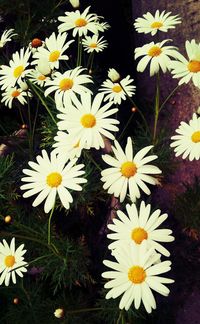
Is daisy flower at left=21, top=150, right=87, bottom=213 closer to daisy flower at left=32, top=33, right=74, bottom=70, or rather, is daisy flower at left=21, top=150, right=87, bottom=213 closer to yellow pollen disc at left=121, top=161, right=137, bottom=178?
yellow pollen disc at left=121, top=161, right=137, bottom=178

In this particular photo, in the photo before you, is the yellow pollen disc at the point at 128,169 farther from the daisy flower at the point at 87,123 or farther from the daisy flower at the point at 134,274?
the daisy flower at the point at 134,274

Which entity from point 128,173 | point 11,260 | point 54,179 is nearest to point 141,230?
point 128,173

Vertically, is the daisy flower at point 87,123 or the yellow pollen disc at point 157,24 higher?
the yellow pollen disc at point 157,24

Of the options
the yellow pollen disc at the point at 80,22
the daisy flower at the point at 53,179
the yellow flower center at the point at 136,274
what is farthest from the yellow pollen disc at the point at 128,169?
the yellow pollen disc at the point at 80,22

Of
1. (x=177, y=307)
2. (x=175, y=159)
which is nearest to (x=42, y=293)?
(x=177, y=307)

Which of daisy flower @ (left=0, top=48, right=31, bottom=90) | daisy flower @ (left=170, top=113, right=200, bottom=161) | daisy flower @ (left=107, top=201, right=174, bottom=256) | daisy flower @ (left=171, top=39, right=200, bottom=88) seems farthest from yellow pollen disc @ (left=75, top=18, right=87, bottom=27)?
daisy flower @ (left=107, top=201, right=174, bottom=256)

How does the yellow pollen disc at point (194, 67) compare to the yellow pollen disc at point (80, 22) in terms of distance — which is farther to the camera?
the yellow pollen disc at point (80, 22)

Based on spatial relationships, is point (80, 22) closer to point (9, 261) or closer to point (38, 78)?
point (38, 78)
